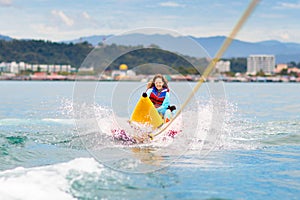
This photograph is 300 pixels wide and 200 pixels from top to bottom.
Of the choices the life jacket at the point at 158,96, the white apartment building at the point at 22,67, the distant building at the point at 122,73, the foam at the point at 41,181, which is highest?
the distant building at the point at 122,73

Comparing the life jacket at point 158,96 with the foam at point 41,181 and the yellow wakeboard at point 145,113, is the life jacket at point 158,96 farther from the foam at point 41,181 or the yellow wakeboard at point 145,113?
the foam at point 41,181

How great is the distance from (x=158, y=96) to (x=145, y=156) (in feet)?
7.49

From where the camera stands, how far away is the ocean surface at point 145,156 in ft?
21.2

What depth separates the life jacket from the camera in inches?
412

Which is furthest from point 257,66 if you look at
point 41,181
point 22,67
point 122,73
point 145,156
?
point 41,181

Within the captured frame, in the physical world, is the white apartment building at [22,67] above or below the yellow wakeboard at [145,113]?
below

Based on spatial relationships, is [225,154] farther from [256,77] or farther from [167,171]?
[256,77]

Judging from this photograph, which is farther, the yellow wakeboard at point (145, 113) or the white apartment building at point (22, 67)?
the white apartment building at point (22, 67)

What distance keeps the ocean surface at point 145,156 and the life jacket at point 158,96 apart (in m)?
0.41

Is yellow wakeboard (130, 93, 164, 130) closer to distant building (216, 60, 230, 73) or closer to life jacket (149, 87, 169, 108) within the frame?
life jacket (149, 87, 169, 108)

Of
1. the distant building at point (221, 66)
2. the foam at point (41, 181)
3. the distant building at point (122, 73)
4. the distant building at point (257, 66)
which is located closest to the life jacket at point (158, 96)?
the distant building at point (122, 73)

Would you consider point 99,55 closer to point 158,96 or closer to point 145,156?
point 158,96

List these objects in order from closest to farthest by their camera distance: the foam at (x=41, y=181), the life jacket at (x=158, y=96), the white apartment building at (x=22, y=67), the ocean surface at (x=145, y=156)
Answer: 1. the foam at (x=41, y=181)
2. the ocean surface at (x=145, y=156)
3. the life jacket at (x=158, y=96)
4. the white apartment building at (x=22, y=67)

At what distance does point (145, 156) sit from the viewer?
850 centimetres
